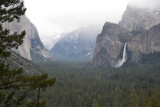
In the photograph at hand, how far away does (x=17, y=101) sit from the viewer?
56.9 feet

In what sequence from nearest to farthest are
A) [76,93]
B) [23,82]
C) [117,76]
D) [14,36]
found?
1. [23,82]
2. [14,36]
3. [76,93]
4. [117,76]

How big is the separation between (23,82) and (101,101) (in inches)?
3691

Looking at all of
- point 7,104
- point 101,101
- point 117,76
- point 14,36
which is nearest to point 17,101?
point 7,104

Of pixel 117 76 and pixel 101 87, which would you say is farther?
pixel 117 76

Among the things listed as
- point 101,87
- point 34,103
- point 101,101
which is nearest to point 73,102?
point 101,101

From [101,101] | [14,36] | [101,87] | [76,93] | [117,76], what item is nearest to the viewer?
[14,36]

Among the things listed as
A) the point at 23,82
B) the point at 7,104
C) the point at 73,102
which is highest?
the point at 23,82

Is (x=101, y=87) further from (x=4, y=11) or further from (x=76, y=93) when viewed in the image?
(x=4, y=11)

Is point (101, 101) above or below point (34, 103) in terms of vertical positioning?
below

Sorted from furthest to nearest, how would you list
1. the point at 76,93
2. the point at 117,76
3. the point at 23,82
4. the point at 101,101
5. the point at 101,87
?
the point at 117,76, the point at 101,87, the point at 76,93, the point at 101,101, the point at 23,82

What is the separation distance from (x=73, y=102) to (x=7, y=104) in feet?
305

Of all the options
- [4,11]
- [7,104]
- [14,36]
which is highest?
[4,11]

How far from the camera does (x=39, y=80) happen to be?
16672mm

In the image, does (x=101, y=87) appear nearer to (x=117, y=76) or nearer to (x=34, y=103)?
(x=117, y=76)
